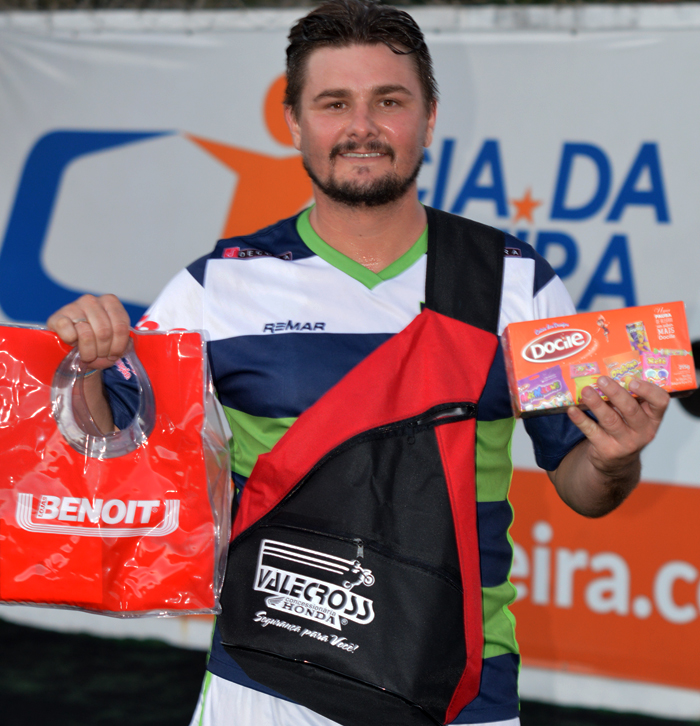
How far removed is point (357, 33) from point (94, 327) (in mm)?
676

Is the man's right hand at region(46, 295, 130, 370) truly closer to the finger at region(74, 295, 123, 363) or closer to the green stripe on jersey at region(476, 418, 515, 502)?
the finger at region(74, 295, 123, 363)

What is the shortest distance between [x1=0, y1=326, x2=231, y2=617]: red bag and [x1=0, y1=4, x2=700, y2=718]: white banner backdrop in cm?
178

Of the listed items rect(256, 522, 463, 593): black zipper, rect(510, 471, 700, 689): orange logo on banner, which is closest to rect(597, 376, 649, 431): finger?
rect(256, 522, 463, 593): black zipper

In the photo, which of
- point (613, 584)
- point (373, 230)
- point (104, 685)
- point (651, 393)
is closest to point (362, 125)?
point (373, 230)

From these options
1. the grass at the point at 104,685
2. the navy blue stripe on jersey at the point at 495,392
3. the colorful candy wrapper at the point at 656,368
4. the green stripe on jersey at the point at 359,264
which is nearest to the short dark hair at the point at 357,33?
the green stripe on jersey at the point at 359,264

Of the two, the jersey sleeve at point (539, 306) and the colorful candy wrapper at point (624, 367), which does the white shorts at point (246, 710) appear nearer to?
the jersey sleeve at point (539, 306)

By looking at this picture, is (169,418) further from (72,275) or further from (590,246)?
(72,275)

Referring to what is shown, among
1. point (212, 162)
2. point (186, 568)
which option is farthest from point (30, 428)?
point (212, 162)

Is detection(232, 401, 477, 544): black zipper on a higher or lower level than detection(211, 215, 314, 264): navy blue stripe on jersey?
lower

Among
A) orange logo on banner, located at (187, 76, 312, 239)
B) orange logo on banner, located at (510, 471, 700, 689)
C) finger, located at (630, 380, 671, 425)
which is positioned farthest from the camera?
orange logo on banner, located at (187, 76, 312, 239)

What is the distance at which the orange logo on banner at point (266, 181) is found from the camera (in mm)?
3082

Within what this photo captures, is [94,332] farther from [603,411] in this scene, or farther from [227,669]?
[603,411]

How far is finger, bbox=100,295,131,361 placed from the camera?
1.21m

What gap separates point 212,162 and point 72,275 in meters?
0.70
